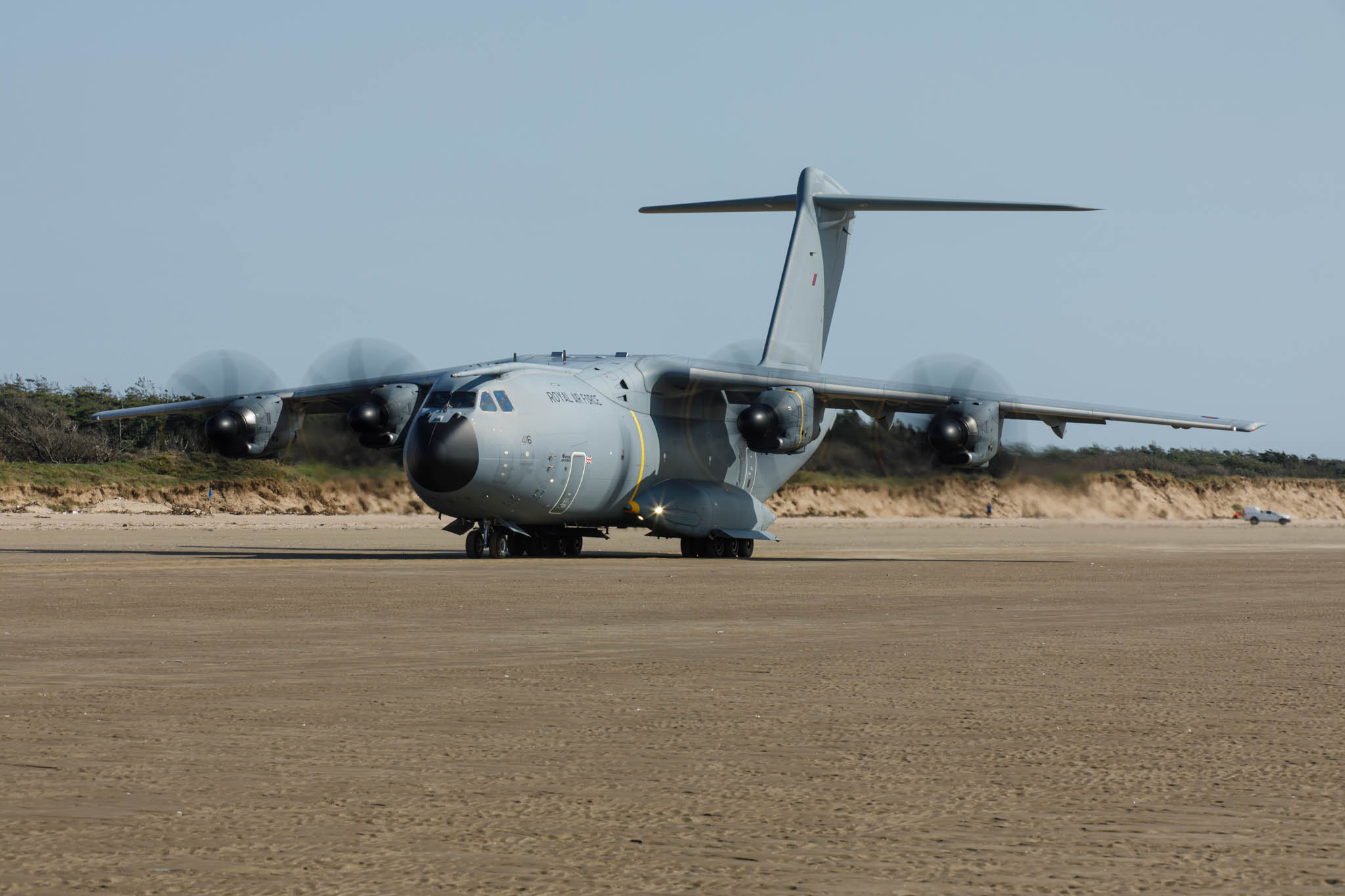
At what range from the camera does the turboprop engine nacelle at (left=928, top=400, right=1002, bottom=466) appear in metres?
29.2

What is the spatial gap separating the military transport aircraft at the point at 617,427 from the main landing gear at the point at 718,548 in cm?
4

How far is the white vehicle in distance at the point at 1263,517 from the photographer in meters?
73.8

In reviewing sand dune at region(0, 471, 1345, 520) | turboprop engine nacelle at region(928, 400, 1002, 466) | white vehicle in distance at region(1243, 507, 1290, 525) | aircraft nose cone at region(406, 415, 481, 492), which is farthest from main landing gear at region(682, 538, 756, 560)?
white vehicle in distance at region(1243, 507, 1290, 525)

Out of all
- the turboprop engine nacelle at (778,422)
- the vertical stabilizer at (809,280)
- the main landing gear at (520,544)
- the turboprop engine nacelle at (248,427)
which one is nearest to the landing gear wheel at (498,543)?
the main landing gear at (520,544)

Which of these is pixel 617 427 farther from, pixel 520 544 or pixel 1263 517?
pixel 1263 517

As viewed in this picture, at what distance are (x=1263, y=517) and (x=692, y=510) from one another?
51251 mm

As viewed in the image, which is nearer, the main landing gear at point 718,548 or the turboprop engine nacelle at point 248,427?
the turboprop engine nacelle at point 248,427

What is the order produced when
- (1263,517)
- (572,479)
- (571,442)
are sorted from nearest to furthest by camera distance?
(571,442)
(572,479)
(1263,517)

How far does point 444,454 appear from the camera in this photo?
2578 cm

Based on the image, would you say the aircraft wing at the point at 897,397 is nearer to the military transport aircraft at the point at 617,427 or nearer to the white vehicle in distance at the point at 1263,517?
the military transport aircraft at the point at 617,427

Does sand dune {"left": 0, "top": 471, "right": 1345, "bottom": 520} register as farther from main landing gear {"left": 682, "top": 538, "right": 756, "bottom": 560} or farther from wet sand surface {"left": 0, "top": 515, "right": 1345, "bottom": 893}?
wet sand surface {"left": 0, "top": 515, "right": 1345, "bottom": 893}

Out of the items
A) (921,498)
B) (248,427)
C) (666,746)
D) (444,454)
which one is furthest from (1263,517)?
(666,746)

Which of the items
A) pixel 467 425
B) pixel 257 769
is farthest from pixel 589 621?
pixel 467 425

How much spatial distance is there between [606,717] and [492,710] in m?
0.68
